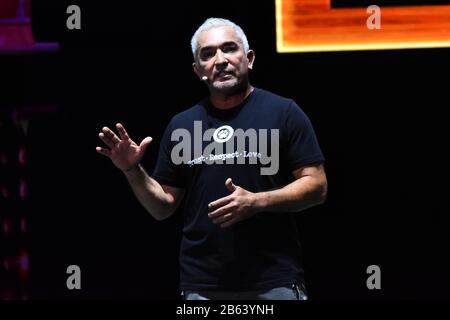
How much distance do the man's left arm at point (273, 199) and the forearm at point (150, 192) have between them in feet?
0.88

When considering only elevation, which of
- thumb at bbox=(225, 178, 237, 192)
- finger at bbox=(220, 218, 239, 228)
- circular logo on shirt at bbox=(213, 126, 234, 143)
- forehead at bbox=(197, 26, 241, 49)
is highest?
forehead at bbox=(197, 26, 241, 49)

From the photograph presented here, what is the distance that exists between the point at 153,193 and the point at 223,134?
1.03ft

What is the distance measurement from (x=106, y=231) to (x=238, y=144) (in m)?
2.05

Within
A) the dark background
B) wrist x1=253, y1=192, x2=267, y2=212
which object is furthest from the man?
the dark background

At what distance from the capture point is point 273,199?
2336mm

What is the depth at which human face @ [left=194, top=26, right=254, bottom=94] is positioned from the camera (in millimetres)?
2527

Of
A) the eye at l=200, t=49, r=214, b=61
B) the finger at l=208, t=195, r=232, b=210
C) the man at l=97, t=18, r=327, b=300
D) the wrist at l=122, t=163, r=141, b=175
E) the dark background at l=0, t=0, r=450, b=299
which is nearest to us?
the finger at l=208, t=195, r=232, b=210

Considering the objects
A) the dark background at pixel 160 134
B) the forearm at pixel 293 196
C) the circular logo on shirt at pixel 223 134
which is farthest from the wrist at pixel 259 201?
the dark background at pixel 160 134

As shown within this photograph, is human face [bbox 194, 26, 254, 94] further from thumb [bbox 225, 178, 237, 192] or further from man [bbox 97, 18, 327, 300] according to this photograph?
thumb [bbox 225, 178, 237, 192]

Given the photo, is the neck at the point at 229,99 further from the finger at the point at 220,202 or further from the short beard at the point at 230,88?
the finger at the point at 220,202

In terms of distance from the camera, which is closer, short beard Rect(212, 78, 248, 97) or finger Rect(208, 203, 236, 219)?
finger Rect(208, 203, 236, 219)

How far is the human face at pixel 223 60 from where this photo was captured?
253 cm
